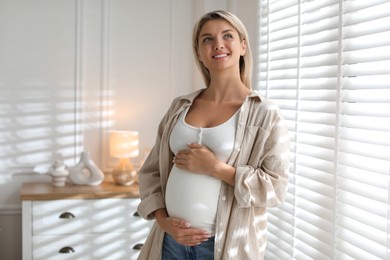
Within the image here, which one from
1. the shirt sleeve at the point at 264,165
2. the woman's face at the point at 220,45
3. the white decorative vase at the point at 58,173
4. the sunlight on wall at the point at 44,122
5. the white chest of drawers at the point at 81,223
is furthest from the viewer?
the sunlight on wall at the point at 44,122

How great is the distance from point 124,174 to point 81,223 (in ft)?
1.35

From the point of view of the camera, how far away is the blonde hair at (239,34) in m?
1.99

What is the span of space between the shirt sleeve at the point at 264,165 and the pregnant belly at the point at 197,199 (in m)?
0.11

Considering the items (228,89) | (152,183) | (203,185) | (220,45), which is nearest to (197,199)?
(203,185)

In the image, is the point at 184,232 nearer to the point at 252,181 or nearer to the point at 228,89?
the point at 252,181

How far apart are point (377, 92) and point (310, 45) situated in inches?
23.0

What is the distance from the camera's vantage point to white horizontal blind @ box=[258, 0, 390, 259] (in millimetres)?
2059

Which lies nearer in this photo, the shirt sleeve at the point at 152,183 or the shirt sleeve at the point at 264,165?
the shirt sleeve at the point at 264,165

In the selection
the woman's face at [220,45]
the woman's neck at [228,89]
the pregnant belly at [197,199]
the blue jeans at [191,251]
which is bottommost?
the blue jeans at [191,251]

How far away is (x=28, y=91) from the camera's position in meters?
3.78

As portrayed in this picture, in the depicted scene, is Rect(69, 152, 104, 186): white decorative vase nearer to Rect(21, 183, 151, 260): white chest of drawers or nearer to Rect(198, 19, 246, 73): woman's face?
Rect(21, 183, 151, 260): white chest of drawers

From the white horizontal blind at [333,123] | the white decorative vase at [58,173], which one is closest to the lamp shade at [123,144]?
the white decorative vase at [58,173]

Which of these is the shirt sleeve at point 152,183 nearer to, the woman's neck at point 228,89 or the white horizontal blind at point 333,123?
the woman's neck at point 228,89

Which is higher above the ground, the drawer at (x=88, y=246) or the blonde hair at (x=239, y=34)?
the blonde hair at (x=239, y=34)
